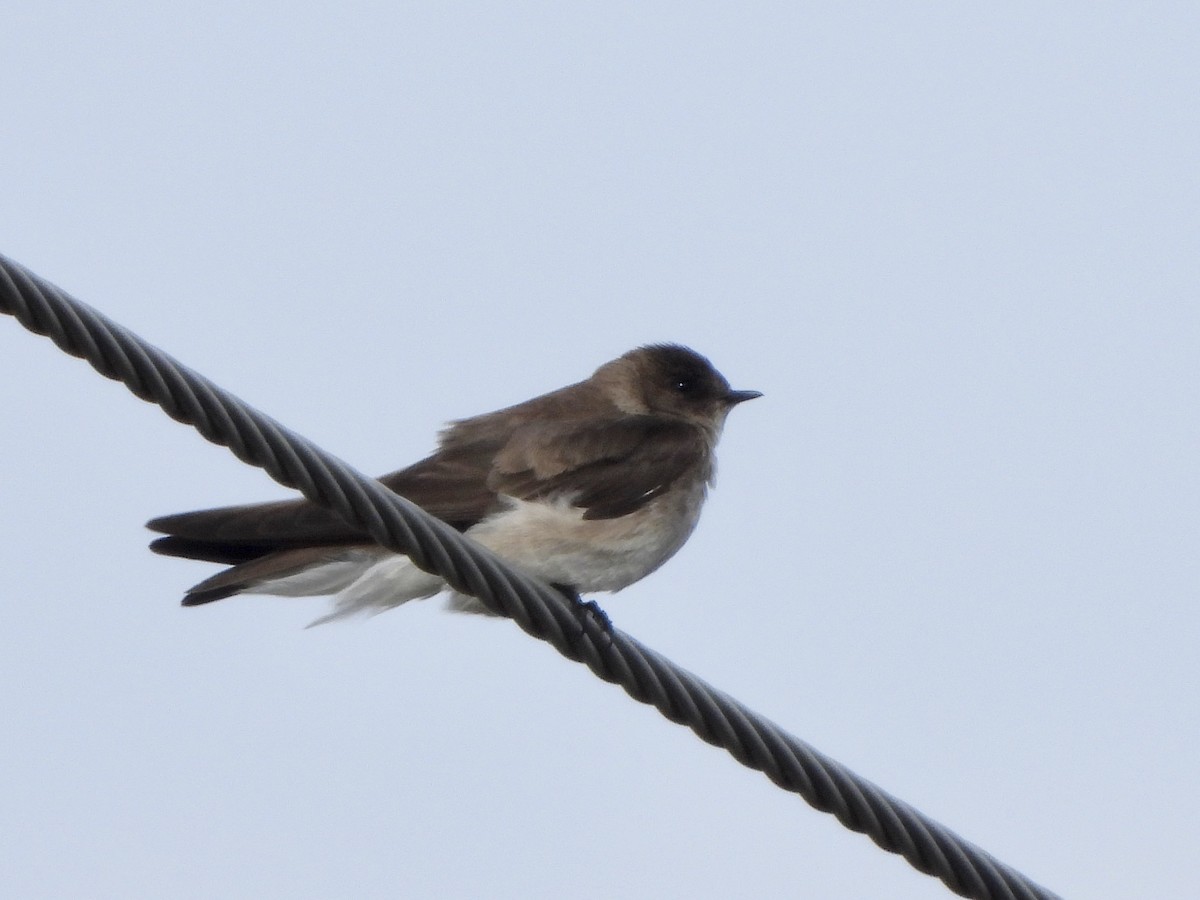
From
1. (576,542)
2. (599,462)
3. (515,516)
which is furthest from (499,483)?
(599,462)

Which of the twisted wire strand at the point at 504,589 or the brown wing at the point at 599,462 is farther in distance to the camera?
the brown wing at the point at 599,462

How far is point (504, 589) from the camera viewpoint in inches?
175

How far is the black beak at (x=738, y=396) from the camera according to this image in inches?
351

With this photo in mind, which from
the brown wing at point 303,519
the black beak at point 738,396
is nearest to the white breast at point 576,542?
the brown wing at point 303,519

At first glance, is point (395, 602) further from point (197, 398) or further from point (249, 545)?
point (197, 398)

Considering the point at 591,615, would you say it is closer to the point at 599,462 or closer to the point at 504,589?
the point at 504,589

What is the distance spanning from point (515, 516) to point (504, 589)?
2.27 meters

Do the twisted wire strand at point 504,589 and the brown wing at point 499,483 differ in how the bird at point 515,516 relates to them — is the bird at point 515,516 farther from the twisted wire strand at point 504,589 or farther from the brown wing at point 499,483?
the twisted wire strand at point 504,589

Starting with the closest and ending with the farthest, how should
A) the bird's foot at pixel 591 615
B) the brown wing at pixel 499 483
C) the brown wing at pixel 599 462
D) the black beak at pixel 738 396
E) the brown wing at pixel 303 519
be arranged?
the bird's foot at pixel 591 615 → the brown wing at pixel 303 519 → the brown wing at pixel 499 483 → the brown wing at pixel 599 462 → the black beak at pixel 738 396

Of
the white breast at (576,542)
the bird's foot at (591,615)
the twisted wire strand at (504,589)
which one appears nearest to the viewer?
the twisted wire strand at (504,589)

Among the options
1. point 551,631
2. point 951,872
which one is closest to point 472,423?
point 551,631

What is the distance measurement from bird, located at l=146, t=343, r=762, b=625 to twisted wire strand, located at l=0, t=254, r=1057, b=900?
1455mm

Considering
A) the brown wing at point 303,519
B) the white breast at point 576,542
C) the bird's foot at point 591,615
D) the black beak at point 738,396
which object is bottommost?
the bird's foot at point 591,615

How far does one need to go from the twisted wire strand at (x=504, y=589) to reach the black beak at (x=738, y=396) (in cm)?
402
